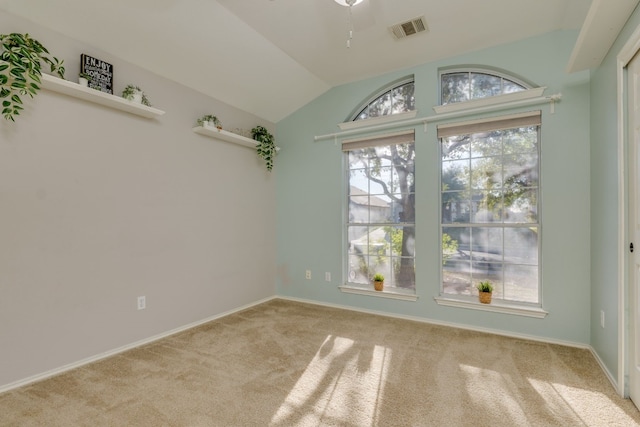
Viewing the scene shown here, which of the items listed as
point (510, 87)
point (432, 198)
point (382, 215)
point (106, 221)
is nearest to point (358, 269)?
point (382, 215)

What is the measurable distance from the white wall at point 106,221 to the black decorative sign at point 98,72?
0.25ft

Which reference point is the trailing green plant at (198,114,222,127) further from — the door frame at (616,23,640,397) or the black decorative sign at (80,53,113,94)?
the door frame at (616,23,640,397)

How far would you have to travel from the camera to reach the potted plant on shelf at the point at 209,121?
10.6 feet

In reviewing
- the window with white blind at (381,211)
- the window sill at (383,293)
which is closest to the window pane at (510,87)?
the window with white blind at (381,211)

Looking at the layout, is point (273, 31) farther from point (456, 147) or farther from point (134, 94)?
point (456, 147)

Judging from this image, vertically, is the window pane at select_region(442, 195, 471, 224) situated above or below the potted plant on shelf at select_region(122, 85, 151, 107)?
below

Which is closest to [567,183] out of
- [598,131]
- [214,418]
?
[598,131]

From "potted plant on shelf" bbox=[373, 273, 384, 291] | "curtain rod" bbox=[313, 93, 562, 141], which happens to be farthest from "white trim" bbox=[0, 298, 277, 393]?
"curtain rod" bbox=[313, 93, 562, 141]

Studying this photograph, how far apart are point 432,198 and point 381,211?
0.63 meters

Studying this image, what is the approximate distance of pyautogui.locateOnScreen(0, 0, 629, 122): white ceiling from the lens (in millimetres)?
Answer: 2326

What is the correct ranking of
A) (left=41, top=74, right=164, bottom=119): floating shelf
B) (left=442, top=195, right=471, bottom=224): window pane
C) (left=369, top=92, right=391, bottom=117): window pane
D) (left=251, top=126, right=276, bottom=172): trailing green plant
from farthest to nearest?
(left=251, top=126, right=276, bottom=172): trailing green plant → (left=369, top=92, right=391, bottom=117): window pane → (left=442, top=195, right=471, bottom=224): window pane → (left=41, top=74, right=164, bottom=119): floating shelf

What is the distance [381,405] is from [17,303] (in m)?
2.49

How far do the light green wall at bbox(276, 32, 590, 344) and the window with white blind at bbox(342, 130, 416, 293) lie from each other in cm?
14

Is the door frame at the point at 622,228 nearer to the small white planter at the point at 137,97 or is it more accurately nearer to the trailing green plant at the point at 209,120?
the trailing green plant at the point at 209,120
